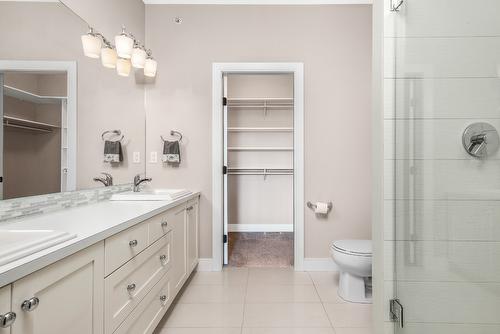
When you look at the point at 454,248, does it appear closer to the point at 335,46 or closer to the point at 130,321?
the point at 130,321

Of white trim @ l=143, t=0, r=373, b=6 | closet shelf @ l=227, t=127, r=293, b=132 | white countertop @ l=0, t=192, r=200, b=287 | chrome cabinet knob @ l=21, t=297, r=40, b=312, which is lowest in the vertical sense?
chrome cabinet knob @ l=21, t=297, r=40, b=312

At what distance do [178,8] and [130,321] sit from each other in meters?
2.66

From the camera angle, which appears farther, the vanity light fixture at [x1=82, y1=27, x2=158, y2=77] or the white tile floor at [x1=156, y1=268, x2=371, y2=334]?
the vanity light fixture at [x1=82, y1=27, x2=158, y2=77]

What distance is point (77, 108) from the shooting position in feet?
5.37

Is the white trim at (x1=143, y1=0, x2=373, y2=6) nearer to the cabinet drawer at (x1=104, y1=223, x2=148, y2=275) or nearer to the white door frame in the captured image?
the white door frame

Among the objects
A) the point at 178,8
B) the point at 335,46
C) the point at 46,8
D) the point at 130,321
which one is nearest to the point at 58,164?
the point at 46,8

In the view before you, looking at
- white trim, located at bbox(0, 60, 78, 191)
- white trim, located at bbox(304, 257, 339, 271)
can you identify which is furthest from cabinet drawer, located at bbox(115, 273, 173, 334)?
white trim, located at bbox(304, 257, 339, 271)

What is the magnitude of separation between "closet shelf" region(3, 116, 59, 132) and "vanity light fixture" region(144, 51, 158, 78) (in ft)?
3.67

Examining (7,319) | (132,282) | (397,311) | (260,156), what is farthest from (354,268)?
(260,156)

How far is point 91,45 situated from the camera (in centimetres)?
176

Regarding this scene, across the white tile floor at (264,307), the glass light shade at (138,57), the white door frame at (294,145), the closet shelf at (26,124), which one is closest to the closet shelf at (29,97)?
the closet shelf at (26,124)

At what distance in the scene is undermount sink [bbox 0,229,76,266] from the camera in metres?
0.63

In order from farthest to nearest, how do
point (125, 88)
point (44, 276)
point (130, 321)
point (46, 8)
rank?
point (125, 88) < point (46, 8) < point (130, 321) < point (44, 276)

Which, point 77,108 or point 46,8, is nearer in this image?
point 46,8
